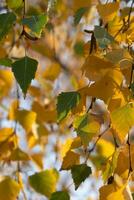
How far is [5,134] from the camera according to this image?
146 centimetres

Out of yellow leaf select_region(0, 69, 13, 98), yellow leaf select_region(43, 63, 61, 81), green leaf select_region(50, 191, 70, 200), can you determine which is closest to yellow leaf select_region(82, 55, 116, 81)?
green leaf select_region(50, 191, 70, 200)

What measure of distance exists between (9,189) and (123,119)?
50 centimetres

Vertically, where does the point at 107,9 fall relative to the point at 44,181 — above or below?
above

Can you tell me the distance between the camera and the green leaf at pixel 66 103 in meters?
0.90

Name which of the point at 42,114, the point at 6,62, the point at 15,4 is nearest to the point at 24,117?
the point at 42,114

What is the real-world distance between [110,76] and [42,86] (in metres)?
0.97

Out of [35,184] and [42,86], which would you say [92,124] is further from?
[42,86]

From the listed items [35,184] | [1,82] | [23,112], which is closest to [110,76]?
[35,184]

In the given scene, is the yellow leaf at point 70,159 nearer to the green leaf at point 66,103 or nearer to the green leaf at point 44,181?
the green leaf at point 66,103

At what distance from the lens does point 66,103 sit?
35.7 inches

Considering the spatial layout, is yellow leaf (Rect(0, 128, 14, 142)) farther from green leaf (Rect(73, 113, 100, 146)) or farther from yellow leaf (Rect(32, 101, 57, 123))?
green leaf (Rect(73, 113, 100, 146))

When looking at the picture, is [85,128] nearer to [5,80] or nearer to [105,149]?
[105,149]

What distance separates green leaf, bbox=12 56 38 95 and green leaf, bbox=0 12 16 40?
0.05 meters

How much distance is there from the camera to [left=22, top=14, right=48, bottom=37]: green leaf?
2.83 feet
